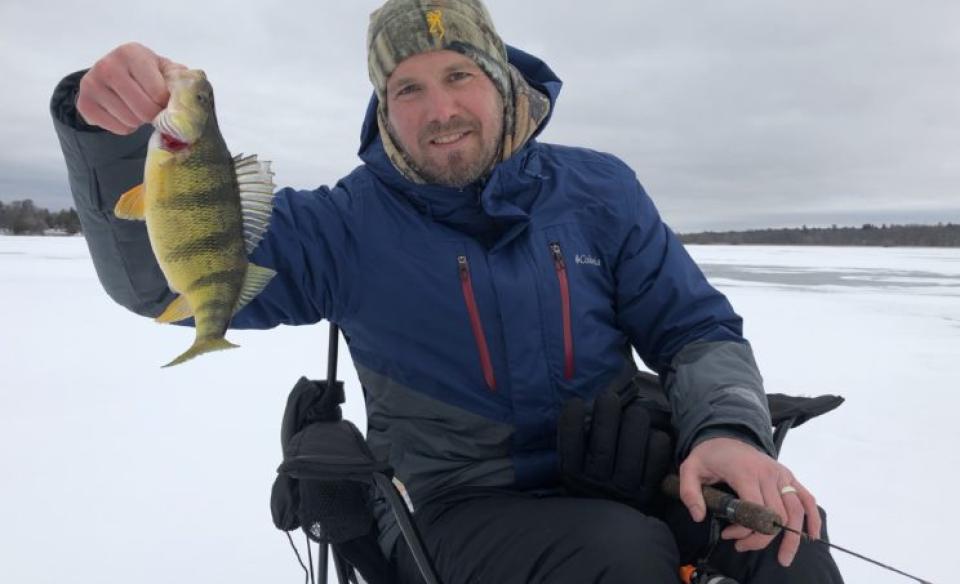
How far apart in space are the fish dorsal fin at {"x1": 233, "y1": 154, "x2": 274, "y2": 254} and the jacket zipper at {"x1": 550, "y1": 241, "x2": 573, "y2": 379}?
84 cm

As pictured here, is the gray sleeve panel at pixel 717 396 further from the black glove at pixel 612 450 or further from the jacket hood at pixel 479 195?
the jacket hood at pixel 479 195

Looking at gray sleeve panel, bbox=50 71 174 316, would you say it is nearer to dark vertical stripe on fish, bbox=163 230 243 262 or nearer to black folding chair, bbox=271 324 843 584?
dark vertical stripe on fish, bbox=163 230 243 262

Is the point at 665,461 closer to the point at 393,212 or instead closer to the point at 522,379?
the point at 522,379

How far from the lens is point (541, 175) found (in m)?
2.16

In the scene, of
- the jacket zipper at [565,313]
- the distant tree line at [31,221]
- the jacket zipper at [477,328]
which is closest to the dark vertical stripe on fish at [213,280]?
the jacket zipper at [477,328]

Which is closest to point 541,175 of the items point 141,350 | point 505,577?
point 505,577

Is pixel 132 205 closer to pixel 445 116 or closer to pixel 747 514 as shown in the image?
pixel 445 116

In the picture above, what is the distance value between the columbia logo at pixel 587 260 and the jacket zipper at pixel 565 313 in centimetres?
7

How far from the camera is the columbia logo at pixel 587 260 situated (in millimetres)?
2043

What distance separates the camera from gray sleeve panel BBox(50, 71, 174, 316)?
1.47 metres

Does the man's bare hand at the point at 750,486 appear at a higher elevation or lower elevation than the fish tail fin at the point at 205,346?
lower

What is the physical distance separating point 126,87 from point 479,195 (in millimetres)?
992

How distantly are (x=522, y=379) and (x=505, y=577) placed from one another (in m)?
0.56

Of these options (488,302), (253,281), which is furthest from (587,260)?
(253,281)
